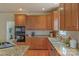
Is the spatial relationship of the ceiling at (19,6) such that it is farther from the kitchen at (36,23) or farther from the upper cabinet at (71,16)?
the upper cabinet at (71,16)

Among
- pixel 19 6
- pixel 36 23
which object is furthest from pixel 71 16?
pixel 36 23

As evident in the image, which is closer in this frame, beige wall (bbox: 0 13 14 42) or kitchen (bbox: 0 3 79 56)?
kitchen (bbox: 0 3 79 56)

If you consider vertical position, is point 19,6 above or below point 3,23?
above

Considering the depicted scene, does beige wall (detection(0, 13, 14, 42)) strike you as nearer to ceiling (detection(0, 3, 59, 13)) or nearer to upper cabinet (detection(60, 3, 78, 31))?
ceiling (detection(0, 3, 59, 13))

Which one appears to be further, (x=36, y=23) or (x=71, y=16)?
(x=36, y=23)

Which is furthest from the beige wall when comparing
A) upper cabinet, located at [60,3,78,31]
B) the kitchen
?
upper cabinet, located at [60,3,78,31]

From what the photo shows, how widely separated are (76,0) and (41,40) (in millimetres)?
2163

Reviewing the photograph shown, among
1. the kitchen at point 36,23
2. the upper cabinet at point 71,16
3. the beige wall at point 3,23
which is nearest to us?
the upper cabinet at point 71,16

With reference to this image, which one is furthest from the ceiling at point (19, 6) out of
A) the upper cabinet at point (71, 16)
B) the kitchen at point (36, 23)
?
the upper cabinet at point (71, 16)

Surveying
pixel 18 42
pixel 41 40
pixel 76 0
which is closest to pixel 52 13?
pixel 41 40

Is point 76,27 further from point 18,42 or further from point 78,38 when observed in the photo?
point 18,42

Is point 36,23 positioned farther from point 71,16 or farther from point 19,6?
point 71,16

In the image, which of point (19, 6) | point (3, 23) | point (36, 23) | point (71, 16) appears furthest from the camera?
point (36, 23)

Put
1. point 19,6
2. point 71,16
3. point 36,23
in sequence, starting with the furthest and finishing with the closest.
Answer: point 36,23
point 19,6
point 71,16
